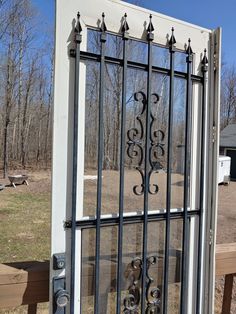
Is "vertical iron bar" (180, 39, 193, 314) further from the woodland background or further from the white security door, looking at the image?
the woodland background

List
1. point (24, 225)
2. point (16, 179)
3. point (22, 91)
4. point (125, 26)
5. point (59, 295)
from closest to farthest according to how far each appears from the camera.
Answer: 1. point (59, 295)
2. point (125, 26)
3. point (24, 225)
4. point (16, 179)
5. point (22, 91)

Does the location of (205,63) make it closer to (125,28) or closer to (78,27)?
(125,28)

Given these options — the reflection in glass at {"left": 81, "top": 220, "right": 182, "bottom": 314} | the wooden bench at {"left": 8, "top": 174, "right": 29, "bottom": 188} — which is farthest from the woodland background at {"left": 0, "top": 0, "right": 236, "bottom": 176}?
the reflection in glass at {"left": 81, "top": 220, "right": 182, "bottom": 314}

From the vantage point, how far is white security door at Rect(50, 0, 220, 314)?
1.20m

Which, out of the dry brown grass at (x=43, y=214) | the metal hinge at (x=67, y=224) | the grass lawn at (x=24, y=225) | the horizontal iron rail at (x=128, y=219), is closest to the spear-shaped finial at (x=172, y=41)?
the dry brown grass at (x=43, y=214)

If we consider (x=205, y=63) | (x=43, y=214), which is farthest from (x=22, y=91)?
(x=205, y=63)

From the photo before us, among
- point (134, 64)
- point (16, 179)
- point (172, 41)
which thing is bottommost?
point (16, 179)

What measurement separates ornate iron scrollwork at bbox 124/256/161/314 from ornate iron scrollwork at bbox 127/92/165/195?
1.01 ft

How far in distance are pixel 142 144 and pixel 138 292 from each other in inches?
25.4

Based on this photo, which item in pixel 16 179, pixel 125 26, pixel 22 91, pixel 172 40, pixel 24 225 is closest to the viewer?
pixel 125 26

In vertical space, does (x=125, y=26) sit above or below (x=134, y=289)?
above

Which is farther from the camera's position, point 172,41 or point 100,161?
point 172,41

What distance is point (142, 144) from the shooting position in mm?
1375

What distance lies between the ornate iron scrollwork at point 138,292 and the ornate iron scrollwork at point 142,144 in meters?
0.31
